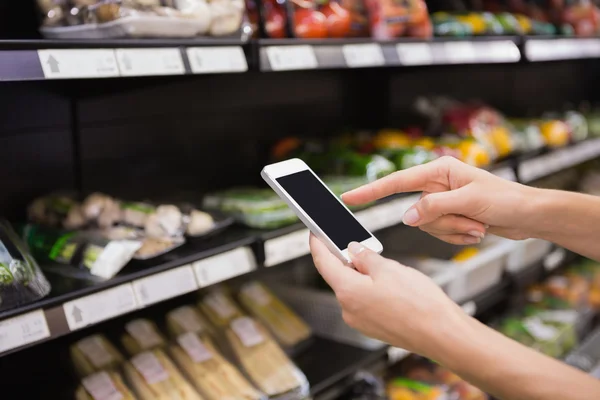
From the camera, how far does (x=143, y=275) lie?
124 centimetres

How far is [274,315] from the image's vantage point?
1832mm

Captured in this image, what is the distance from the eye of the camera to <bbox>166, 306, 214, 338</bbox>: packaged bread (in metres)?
1.65

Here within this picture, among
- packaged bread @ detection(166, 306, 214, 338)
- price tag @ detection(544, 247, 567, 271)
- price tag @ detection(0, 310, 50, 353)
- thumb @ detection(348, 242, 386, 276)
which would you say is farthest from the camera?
price tag @ detection(544, 247, 567, 271)

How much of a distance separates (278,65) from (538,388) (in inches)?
35.1

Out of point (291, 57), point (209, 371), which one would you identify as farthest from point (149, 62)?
point (209, 371)

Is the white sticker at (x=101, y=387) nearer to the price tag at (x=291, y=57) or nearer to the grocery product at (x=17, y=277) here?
the grocery product at (x=17, y=277)

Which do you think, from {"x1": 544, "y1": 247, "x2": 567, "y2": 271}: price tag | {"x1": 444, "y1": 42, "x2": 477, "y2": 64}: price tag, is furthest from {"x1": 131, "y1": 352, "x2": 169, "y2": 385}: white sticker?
{"x1": 544, "y1": 247, "x2": 567, "y2": 271}: price tag

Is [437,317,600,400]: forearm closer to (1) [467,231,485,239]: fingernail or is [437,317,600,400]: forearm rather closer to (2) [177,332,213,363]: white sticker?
(1) [467,231,485,239]: fingernail

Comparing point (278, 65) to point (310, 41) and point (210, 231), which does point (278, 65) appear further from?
point (210, 231)

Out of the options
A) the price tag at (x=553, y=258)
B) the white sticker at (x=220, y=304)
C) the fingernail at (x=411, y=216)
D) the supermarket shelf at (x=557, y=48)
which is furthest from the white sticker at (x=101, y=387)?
the price tag at (x=553, y=258)

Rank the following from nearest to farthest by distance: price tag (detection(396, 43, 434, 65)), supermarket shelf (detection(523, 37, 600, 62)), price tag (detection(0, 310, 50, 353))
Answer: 1. price tag (detection(0, 310, 50, 353))
2. price tag (detection(396, 43, 434, 65))
3. supermarket shelf (detection(523, 37, 600, 62))

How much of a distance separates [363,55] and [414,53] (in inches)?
8.9

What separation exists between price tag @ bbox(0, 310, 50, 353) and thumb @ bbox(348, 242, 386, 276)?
0.53m

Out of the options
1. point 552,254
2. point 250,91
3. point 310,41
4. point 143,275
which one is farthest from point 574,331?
point 143,275
